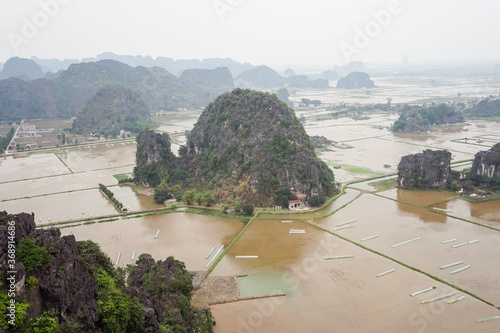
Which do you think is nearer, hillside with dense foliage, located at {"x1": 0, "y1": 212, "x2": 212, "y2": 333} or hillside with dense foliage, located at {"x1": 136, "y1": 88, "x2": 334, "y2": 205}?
hillside with dense foliage, located at {"x1": 0, "y1": 212, "x2": 212, "y2": 333}

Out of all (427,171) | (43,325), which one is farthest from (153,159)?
(43,325)

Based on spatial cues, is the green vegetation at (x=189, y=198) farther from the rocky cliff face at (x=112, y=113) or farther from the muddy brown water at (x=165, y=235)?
the rocky cliff face at (x=112, y=113)

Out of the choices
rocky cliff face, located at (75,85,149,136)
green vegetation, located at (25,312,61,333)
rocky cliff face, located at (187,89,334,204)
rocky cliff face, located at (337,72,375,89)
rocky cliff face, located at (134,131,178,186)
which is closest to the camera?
green vegetation, located at (25,312,61,333)

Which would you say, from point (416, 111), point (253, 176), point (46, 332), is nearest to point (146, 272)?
point (46, 332)

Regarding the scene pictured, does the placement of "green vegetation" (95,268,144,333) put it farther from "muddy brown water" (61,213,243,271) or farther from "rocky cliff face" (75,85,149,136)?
"rocky cliff face" (75,85,149,136)

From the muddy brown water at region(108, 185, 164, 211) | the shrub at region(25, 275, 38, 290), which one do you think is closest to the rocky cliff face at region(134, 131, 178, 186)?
the muddy brown water at region(108, 185, 164, 211)

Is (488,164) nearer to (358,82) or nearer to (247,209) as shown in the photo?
(247,209)

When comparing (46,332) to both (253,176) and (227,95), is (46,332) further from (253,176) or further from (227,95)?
(227,95)
